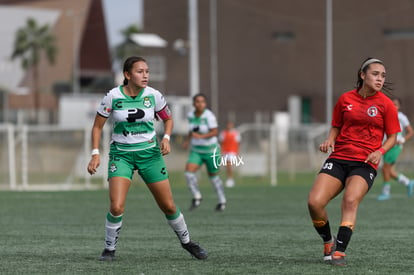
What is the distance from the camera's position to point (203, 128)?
18406mm

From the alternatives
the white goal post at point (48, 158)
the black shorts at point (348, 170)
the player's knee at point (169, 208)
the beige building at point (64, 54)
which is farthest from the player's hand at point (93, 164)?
the beige building at point (64, 54)

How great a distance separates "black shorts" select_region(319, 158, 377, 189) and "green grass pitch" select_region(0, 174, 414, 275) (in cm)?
85

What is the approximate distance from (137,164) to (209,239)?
2716mm

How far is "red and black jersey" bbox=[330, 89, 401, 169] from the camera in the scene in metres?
9.66

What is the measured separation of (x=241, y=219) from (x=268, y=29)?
152 feet

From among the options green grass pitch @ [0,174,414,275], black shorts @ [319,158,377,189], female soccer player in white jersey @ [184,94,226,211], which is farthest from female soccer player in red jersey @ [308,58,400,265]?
female soccer player in white jersey @ [184,94,226,211]

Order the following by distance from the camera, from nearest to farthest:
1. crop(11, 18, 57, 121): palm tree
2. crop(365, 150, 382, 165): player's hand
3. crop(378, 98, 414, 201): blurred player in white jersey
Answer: crop(365, 150, 382, 165): player's hand < crop(378, 98, 414, 201): blurred player in white jersey < crop(11, 18, 57, 121): palm tree

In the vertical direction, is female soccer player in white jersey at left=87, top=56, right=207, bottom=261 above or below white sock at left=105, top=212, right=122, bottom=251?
above

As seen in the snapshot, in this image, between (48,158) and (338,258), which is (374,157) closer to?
(338,258)

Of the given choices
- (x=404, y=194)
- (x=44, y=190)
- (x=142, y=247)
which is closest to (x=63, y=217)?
(x=142, y=247)

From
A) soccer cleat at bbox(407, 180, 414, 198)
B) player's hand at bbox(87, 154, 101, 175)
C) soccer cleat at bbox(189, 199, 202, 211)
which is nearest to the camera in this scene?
player's hand at bbox(87, 154, 101, 175)

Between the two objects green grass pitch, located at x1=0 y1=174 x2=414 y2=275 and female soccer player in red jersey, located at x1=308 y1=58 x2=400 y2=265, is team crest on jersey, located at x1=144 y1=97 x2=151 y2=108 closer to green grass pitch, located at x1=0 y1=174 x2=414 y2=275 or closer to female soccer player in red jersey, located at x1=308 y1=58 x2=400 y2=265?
green grass pitch, located at x1=0 y1=174 x2=414 y2=275

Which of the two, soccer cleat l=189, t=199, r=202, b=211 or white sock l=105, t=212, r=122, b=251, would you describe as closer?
white sock l=105, t=212, r=122, b=251

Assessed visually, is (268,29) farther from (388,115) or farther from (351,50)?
(388,115)
